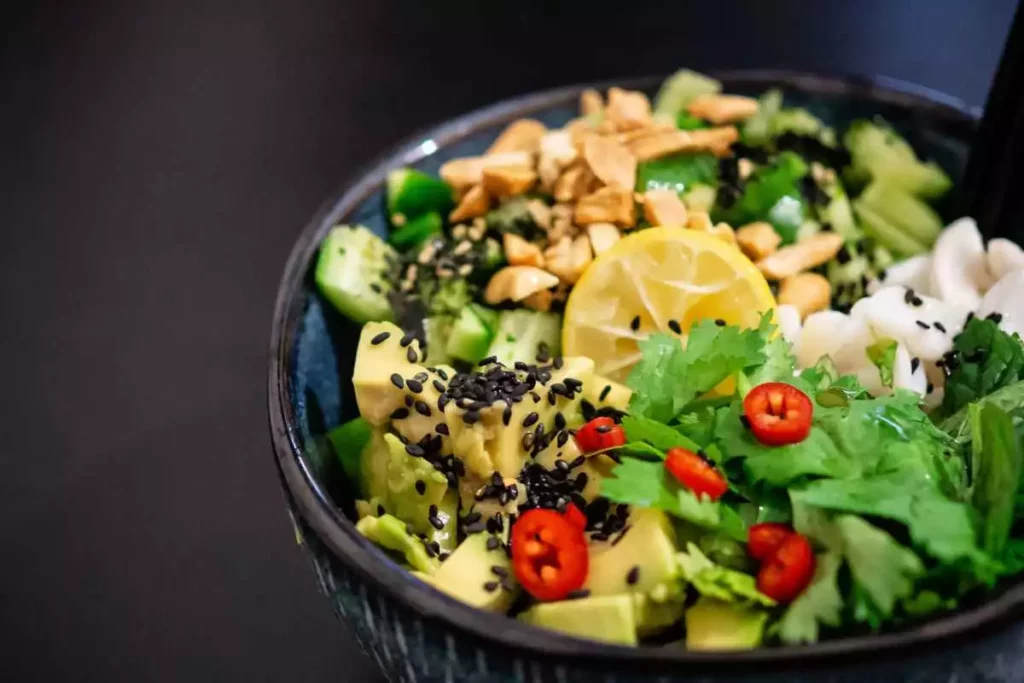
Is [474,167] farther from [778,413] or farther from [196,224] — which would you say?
[196,224]

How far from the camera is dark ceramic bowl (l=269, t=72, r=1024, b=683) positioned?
0.83m

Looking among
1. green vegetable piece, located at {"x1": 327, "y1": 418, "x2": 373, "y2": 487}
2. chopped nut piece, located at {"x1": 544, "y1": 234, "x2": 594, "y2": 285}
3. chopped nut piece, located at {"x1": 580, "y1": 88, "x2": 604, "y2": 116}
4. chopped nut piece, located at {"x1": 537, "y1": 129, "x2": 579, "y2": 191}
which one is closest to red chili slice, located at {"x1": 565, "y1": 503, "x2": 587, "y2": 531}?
green vegetable piece, located at {"x1": 327, "y1": 418, "x2": 373, "y2": 487}

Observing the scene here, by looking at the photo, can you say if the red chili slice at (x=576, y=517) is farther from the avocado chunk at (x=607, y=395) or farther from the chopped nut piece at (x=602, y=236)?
the chopped nut piece at (x=602, y=236)

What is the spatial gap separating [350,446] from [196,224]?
1135 millimetres

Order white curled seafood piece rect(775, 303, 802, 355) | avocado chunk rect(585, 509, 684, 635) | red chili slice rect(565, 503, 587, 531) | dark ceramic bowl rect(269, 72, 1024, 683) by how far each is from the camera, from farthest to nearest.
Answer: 1. white curled seafood piece rect(775, 303, 802, 355)
2. red chili slice rect(565, 503, 587, 531)
3. avocado chunk rect(585, 509, 684, 635)
4. dark ceramic bowl rect(269, 72, 1024, 683)

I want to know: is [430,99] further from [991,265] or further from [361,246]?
[991,265]

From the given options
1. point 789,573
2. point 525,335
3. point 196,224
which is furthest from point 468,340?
point 196,224

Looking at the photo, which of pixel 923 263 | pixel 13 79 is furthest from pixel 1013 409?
pixel 13 79

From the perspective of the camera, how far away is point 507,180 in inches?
61.0

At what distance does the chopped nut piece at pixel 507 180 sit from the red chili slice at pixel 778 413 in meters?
0.65

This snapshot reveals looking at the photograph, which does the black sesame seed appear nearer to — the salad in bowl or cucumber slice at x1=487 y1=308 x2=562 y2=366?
the salad in bowl

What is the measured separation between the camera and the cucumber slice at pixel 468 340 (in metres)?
1.43

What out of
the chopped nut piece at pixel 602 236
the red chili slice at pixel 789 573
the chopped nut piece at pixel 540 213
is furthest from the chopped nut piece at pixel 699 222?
the red chili slice at pixel 789 573

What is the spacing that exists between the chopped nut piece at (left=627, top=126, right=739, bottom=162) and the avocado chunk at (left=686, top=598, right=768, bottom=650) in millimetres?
881
